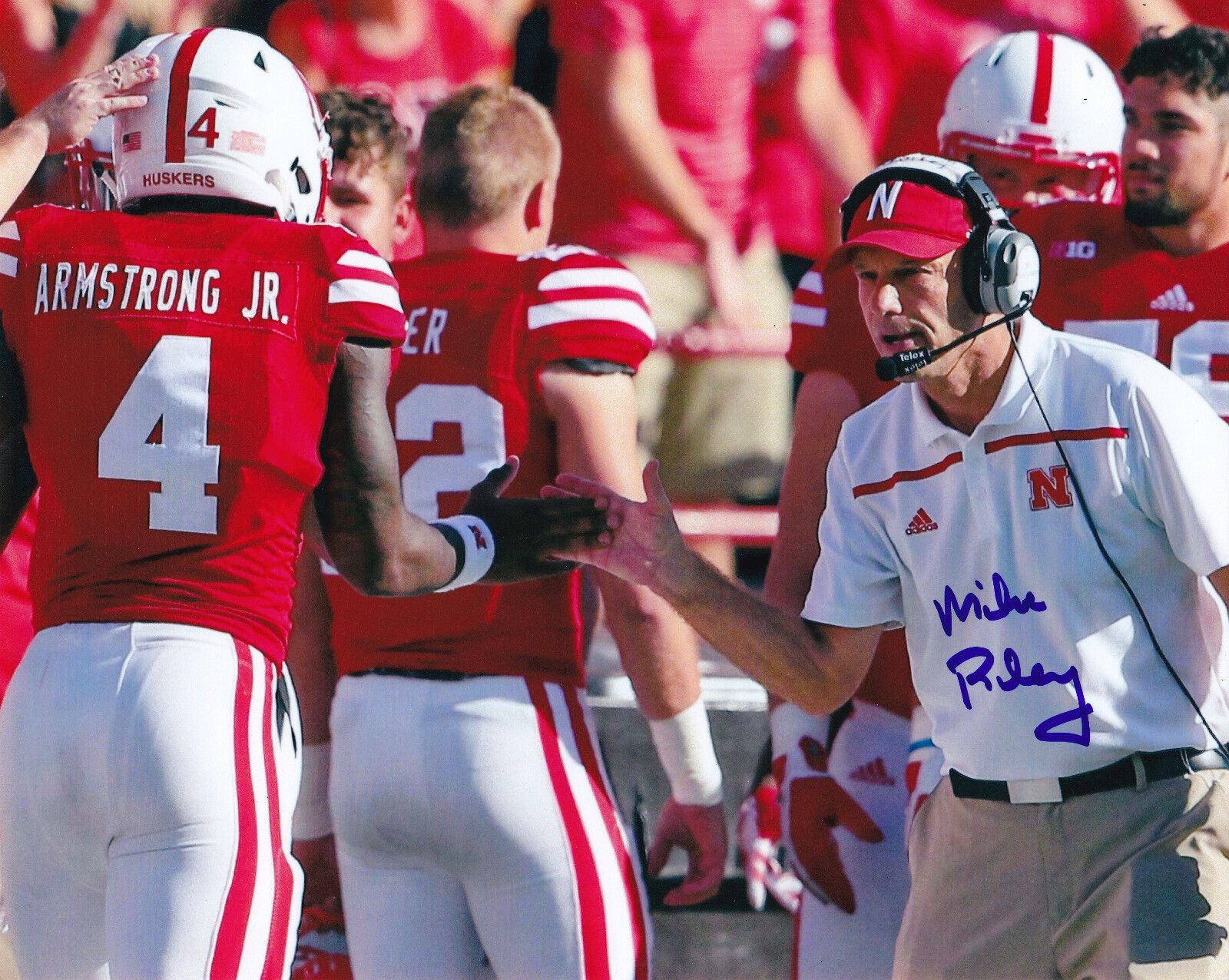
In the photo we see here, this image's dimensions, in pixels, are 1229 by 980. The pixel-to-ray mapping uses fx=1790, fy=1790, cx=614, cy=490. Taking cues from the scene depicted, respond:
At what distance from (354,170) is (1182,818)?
2047mm

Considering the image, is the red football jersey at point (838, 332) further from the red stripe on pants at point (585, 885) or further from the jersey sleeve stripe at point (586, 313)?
the red stripe on pants at point (585, 885)

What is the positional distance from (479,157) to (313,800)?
125cm

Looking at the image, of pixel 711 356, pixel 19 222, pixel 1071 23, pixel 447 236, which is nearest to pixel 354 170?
pixel 447 236

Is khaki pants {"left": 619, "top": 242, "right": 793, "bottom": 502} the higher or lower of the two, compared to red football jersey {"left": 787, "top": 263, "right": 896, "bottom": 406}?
lower

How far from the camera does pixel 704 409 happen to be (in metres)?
4.83

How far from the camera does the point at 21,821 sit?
2354mm


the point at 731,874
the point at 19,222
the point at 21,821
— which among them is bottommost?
the point at 731,874

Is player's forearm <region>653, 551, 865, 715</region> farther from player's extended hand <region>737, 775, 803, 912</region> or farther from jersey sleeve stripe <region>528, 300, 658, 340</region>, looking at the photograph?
player's extended hand <region>737, 775, 803, 912</region>

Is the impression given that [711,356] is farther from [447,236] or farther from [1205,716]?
[1205,716]

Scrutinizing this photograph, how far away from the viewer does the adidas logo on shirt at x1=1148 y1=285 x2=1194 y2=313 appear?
333 centimetres

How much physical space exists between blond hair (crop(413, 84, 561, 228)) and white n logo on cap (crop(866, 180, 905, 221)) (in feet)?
2.93

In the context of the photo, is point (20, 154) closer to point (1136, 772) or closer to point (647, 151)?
point (1136, 772)

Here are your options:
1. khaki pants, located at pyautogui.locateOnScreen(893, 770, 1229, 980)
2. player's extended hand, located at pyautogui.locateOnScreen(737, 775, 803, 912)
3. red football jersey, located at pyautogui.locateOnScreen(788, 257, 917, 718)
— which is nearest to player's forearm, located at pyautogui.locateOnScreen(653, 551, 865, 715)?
khaki pants, located at pyautogui.locateOnScreen(893, 770, 1229, 980)

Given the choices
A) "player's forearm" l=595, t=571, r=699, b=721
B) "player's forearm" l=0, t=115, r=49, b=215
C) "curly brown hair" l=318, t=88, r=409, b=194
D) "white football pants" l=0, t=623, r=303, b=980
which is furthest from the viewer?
"curly brown hair" l=318, t=88, r=409, b=194
